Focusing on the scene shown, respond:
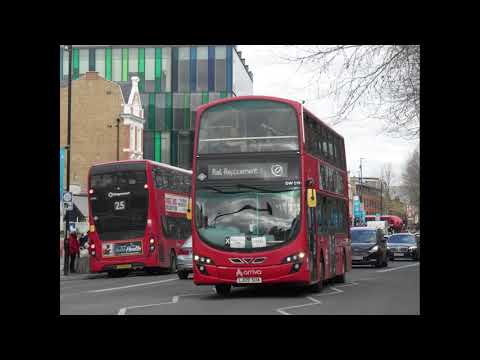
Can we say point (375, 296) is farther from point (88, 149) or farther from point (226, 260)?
point (88, 149)

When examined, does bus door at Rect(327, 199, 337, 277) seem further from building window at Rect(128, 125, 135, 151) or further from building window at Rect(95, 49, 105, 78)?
building window at Rect(95, 49, 105, 78)

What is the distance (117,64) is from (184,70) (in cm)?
640

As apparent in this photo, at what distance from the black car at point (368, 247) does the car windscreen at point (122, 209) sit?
10288 millimetres

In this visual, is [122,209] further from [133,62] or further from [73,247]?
[133,62]

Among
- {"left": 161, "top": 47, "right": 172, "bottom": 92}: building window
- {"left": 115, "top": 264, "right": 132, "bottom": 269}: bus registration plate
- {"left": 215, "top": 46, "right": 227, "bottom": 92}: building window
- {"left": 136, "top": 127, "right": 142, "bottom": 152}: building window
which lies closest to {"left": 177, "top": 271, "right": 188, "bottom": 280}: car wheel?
{"left": 115, "top": 264, "right": 132, "bottom": 269}: bus registration plate

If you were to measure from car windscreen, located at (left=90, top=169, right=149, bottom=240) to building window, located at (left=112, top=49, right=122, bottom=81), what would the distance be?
52045 millimetres

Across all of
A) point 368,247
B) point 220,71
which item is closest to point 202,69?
point 220,71

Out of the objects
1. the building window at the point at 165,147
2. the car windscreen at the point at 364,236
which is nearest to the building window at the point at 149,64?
the building window at the point at 165,147

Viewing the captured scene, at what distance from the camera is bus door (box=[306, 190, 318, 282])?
66.5 ft

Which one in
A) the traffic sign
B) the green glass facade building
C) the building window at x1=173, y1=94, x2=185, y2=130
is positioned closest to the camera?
the traffic sign

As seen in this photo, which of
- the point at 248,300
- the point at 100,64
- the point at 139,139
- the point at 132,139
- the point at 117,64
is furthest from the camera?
the point at 100,64

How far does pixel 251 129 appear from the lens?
19953 mm

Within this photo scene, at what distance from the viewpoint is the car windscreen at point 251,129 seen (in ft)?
65.3

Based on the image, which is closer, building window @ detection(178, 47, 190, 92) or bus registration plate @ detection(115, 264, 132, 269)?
bus registration plate @ detection(115, 264, 132, 269)
